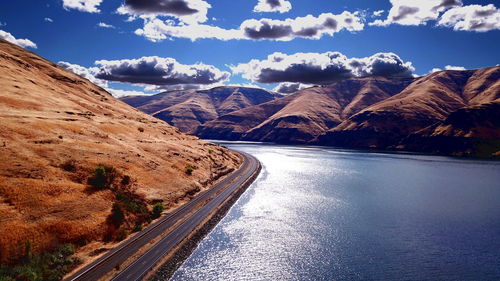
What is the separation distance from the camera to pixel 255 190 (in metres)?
95.8

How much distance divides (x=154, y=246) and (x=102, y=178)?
71.3ft

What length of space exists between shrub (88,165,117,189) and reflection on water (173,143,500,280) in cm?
2306

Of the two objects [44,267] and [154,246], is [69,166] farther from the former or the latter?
[44,267]

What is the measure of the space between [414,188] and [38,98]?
134 m

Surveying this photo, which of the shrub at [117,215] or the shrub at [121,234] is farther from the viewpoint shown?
the shrub at [117,215]

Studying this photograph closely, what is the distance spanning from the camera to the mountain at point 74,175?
1608 inches

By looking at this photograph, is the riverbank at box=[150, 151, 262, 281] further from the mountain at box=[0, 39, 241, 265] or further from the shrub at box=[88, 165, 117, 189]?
the shrub at box=[88, 165, 117, 189]

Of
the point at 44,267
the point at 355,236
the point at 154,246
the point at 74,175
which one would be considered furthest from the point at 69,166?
the point at 355,236

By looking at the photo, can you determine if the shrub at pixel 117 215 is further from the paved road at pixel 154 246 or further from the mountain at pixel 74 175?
the paved road at pixel 154 246

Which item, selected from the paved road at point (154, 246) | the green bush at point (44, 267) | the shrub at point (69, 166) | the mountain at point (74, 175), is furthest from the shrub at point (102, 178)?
the green bush at point (44, 267)

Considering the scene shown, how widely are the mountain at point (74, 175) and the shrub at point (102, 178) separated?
18cm

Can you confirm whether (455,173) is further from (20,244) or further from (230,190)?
(20,244)

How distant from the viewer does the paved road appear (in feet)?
117

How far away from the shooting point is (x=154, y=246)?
144ft
